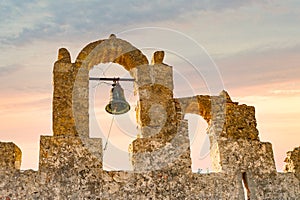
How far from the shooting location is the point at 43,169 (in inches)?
416

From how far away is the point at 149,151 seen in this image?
36.5 ft

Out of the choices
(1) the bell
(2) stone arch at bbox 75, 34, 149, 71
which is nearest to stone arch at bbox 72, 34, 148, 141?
(2) stone arch at bbox 75, 34, 149, 71

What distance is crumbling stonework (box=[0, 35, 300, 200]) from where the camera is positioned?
10.6 metres

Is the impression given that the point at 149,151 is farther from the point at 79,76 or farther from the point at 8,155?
the point at 8,155

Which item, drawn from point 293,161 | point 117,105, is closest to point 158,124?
point 117,105

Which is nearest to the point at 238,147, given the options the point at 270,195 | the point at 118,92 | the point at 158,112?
the point at 270,195

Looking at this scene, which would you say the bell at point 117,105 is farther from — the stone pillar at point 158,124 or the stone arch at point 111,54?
the stone arch at point 111,54

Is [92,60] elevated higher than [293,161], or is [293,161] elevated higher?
[92,60]

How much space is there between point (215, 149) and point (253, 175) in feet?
3.25

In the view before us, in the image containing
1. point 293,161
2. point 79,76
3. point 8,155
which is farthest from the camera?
point 293,161

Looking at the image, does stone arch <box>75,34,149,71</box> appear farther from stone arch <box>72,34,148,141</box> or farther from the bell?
the bell

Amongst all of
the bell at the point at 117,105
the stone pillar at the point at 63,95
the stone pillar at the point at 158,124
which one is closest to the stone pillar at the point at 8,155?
the stone pillar at the point at 63,95

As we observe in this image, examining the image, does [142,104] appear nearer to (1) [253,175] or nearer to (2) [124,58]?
(2) [124,58]

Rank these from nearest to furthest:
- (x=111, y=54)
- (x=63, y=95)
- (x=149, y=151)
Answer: (x=149, y=151)
(x=63, y=95)
(x=111, y=54)
